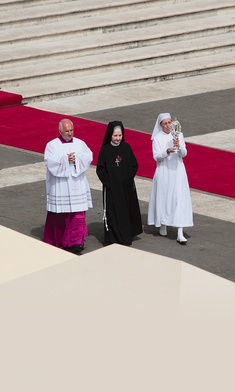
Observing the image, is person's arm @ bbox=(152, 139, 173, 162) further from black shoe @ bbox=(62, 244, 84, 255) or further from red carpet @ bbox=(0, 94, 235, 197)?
red carpet @ bbox=(0, 94, 235, 197)

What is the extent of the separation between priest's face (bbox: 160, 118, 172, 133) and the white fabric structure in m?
0.91

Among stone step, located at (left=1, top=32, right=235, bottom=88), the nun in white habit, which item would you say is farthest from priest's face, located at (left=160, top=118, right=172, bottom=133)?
stone step, located at (left=1, top=32, right=235, bottom=88)

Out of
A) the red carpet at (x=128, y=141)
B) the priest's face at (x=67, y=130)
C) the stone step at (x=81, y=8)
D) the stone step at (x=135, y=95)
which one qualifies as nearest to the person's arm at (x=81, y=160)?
the priest's face at (x=67, y=130)

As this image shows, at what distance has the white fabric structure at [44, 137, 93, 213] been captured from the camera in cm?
1041

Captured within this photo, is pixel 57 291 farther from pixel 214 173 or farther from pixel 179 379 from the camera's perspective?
pixel 214 173

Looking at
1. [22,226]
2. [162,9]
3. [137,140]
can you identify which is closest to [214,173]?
[137,140]

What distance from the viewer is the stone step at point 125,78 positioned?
1767 cm

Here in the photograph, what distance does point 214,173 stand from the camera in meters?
13.4

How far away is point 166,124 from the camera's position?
10906 mm

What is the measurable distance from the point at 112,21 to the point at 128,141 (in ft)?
20.2

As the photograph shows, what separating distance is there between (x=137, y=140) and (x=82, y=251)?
4530mm

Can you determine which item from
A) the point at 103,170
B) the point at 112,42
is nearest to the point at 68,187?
the point at 103,170

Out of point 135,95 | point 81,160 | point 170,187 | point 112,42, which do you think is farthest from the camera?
point 112,42

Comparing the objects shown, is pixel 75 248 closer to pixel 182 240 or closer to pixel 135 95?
pixel 182 240
